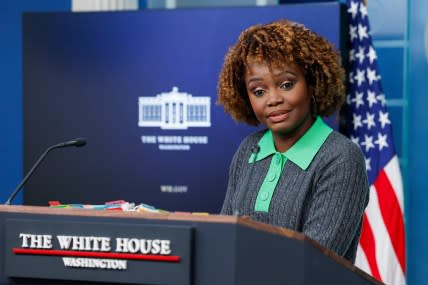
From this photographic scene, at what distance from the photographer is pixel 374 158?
3662 millimetres

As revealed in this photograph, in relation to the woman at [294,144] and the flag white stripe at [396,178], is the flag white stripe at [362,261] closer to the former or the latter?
the flag white stripe at [396,178]

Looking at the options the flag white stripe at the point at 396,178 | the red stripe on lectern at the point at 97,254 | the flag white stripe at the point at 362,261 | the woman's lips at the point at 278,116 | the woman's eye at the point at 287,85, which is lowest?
the flag white stripe at the point at 362,261

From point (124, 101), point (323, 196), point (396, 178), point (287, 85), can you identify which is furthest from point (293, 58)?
point (124, 101)

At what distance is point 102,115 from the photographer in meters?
3.85

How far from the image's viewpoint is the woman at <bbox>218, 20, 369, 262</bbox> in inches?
77.6

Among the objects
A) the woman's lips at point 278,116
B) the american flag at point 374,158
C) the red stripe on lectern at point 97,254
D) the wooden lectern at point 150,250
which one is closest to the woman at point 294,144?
the woman's lips at point 278,116

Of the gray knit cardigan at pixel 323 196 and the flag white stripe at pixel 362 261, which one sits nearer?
the gray knit cardigan at pixel 323 196

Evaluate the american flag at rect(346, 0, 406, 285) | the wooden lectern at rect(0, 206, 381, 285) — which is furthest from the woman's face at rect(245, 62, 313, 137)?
the american flag at rect(346, 0, 406, 285)

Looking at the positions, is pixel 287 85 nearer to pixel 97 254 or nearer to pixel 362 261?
Result: pixel 97 254

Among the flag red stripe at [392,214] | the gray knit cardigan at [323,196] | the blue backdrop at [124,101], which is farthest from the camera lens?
the blue backdrop at [124,101]

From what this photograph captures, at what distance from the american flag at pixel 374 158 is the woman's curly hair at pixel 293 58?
4.56 feet

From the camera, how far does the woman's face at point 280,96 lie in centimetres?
211

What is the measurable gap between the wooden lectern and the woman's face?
0.60 metres

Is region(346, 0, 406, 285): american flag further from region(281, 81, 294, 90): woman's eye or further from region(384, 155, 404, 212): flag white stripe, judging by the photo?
region(281, 81, 294, 90): woman's eye
